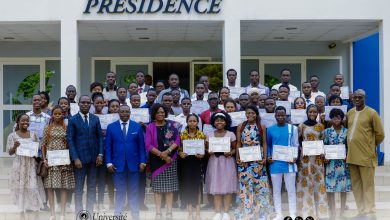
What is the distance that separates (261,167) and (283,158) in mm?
353

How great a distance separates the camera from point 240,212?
8.32 m

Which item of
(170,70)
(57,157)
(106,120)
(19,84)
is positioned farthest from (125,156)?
(19,84)

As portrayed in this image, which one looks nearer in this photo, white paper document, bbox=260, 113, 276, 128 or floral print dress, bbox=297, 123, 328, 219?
floral print dress, bbox=297, 123, 328, 219

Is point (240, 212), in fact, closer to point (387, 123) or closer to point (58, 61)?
point (387, 123)

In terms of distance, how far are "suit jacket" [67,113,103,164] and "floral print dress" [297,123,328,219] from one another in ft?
9.68

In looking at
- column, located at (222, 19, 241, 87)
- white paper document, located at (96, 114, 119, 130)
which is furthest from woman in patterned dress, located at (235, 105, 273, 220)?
column, located at (222, 19, 241, 87)

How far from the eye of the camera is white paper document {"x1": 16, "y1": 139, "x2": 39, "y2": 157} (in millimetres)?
8188

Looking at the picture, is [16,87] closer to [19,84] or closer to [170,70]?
[19,84]

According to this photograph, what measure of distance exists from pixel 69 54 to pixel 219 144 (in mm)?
4937

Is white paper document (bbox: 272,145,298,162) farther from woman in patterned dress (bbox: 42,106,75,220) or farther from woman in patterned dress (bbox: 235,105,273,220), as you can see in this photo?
woman in patterned dress (bbox: 42,106,75,220)

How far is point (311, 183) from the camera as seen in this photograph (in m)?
8.35

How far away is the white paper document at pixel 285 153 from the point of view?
8.15 meters

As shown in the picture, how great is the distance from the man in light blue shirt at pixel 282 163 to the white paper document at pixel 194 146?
0.99 meters

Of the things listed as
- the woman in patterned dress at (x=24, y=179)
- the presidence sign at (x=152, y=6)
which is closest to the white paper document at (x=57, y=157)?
the woman in patterned dress at (x=24, y=179)
